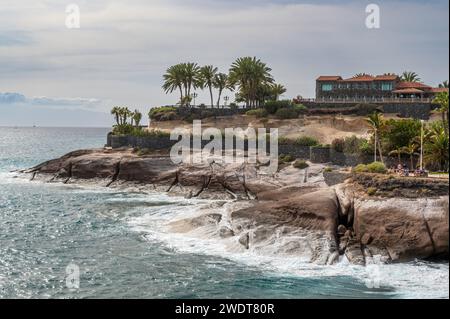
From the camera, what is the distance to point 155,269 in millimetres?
35219

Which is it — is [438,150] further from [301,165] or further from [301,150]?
[301,150]

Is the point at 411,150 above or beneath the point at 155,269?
above

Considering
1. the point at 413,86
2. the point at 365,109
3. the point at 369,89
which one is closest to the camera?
the point at 365,109

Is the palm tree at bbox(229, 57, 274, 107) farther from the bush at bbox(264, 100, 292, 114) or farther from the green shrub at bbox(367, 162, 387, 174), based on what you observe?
the green shrub at bbox(367, 162, 387, 174)

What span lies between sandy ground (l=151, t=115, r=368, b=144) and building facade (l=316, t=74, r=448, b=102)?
11826mm

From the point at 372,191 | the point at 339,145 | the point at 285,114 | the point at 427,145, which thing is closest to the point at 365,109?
the point at 285,114

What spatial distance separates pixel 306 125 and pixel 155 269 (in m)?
55.5

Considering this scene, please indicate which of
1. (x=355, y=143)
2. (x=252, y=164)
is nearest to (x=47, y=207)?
(x=252, y=164)

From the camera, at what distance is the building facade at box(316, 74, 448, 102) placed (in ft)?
313

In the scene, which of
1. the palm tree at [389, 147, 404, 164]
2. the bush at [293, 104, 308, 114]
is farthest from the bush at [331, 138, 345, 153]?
the bush at [293, 104, 308, 114]

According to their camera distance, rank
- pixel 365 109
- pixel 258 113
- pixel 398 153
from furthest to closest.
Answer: pixel 258 113 < pixel 365 109 < pixel 398 153

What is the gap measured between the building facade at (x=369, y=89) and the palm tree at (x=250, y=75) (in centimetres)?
1084

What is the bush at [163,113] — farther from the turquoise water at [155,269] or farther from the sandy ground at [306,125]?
the turquoise water at [155,269]

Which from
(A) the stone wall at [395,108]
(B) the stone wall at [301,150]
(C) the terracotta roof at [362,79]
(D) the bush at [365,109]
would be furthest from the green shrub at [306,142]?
(C) the terracotta roof at [362,79]
